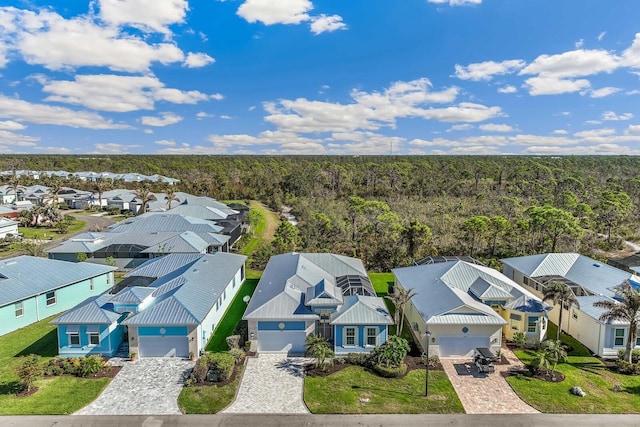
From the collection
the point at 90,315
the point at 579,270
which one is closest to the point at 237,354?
the point at 90,315

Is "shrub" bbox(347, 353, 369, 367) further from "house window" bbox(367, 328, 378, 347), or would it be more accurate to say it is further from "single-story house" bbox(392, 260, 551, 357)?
"single-story house" bbox(392, 260, 551, 357)

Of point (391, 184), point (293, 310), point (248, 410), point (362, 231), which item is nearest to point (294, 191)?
point (391, 184)

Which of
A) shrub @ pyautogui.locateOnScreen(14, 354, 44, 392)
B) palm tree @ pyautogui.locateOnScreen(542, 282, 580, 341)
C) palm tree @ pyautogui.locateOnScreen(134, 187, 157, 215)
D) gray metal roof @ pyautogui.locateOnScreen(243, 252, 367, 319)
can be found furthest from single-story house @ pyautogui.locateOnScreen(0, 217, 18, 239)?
palm tree @ pyautogui.locateOnScreen(542, 282, 580, 341)

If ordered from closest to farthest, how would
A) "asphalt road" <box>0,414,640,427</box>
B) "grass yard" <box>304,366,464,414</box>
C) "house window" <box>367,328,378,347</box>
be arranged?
1. "asphalt road" <box>0,414,640,427</box>
2. "grass yard" <box>304,366,464,414</box>
3. "house window" <box>367,328,378,347</box>

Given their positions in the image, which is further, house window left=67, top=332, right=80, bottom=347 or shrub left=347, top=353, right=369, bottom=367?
house window left=67, top=332, right=80, bottom=347

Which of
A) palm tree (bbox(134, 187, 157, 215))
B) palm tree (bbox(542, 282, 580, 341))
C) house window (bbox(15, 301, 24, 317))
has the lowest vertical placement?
house window (bbox(15, 301, 24, 317))

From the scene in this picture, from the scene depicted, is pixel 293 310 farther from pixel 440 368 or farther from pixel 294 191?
pixel 294 191
